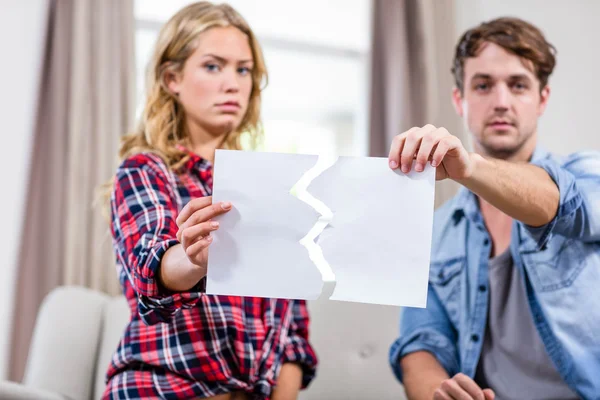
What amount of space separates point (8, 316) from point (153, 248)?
1523mm

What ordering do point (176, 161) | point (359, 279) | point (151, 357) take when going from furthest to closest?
point (176, 161), point (151, 357), point (359, 279)

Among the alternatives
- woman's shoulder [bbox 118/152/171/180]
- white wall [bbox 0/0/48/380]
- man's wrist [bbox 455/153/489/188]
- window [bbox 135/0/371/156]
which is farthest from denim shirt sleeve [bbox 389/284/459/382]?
white wall [bbox 0/0/48/380]

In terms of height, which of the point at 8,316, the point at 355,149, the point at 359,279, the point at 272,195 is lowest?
the point at 8,316

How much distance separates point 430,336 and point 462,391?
0.33 m

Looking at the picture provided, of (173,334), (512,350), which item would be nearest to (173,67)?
(173,334)

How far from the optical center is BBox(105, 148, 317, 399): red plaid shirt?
102 cm

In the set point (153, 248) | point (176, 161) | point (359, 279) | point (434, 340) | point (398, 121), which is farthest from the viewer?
point (398, 121)

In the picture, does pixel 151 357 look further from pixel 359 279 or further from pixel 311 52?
pixel 311 52

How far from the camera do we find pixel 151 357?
105 centimetres

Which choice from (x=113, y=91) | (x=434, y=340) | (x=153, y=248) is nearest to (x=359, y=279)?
(x=153, y=248)

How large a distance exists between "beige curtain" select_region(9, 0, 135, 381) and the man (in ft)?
4.10

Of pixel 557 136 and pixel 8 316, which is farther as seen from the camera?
pixel 557 136

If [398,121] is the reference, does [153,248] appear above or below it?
below

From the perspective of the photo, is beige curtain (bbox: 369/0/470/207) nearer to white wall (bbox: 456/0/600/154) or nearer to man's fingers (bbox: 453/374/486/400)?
white wall (bbox: 456/0/600/154)
